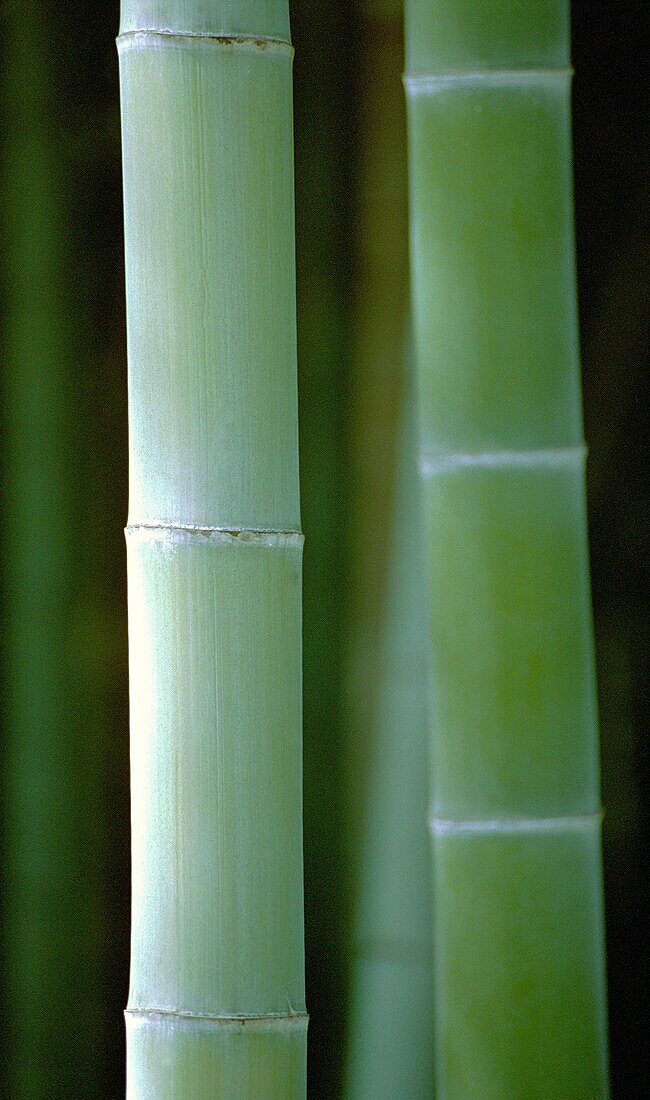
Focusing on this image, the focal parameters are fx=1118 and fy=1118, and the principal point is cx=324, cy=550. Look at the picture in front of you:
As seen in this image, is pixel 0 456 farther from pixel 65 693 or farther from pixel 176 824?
pixel 176 824

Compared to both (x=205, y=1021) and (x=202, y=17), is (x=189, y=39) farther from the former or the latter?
(x=205, y=1021)

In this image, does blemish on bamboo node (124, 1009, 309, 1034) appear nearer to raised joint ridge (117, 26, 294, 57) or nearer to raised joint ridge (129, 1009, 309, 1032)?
raised joint ridge (129, 1009, 309, 1032)

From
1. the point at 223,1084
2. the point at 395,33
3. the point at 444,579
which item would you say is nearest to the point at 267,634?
the point at 444,579

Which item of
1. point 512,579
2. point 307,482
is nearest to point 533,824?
point 512,579

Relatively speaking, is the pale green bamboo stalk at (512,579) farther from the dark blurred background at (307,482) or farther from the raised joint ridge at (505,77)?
the dark blurred background at (307,482)

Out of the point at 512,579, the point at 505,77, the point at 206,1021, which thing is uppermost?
the point at 505,77

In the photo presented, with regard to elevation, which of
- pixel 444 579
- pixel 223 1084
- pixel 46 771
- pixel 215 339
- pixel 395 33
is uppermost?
pixel 395 33
